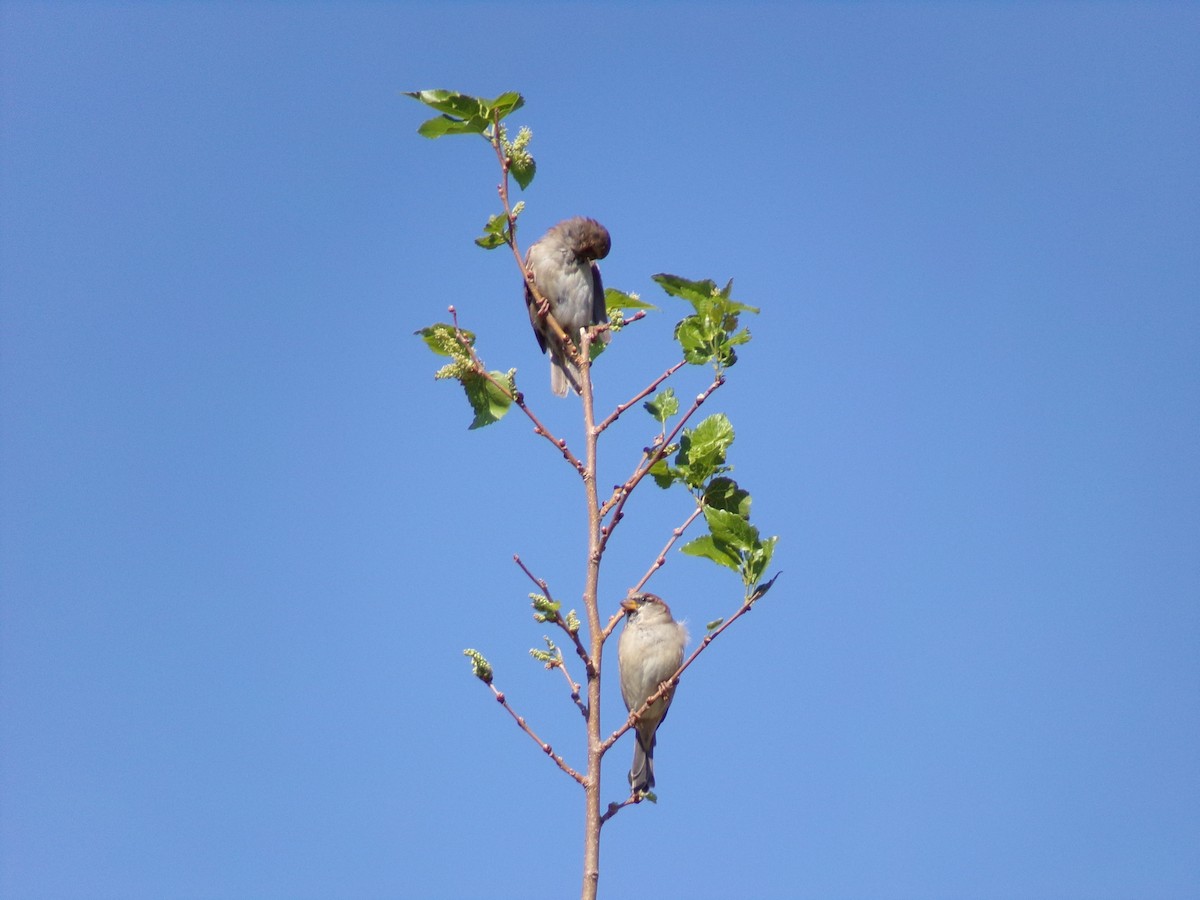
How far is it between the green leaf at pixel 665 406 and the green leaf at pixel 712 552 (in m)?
0.54

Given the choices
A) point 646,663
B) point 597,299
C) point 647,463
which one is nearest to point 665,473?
point 647,463

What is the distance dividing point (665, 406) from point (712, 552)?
640mm

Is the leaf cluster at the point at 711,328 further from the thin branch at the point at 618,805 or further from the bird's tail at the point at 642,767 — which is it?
the bird's tail at the point at 642,767

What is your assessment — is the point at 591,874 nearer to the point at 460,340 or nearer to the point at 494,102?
the point at 460,340

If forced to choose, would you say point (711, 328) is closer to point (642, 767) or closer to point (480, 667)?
point (480, 667)

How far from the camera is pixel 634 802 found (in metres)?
3.54

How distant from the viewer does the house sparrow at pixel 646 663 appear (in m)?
6.53

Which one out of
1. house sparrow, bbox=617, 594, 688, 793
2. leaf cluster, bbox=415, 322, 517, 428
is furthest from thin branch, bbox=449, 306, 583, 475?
house sparrow, bbox=617, 594, 688, 793

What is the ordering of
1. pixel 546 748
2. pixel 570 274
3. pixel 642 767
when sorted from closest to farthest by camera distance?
pixel 546 748 → pixel 642 767 → pixel 570 274

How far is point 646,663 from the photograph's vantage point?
6551mm

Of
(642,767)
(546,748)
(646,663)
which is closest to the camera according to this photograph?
(546,748)

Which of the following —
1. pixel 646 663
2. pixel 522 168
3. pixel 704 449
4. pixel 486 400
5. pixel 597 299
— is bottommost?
pixel 704 449

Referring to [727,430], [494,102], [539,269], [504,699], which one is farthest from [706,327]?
[539,269]

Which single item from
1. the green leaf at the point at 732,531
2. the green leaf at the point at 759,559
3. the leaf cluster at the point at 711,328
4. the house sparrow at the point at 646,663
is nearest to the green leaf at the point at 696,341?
the leaf cluster at the point at 711,328
